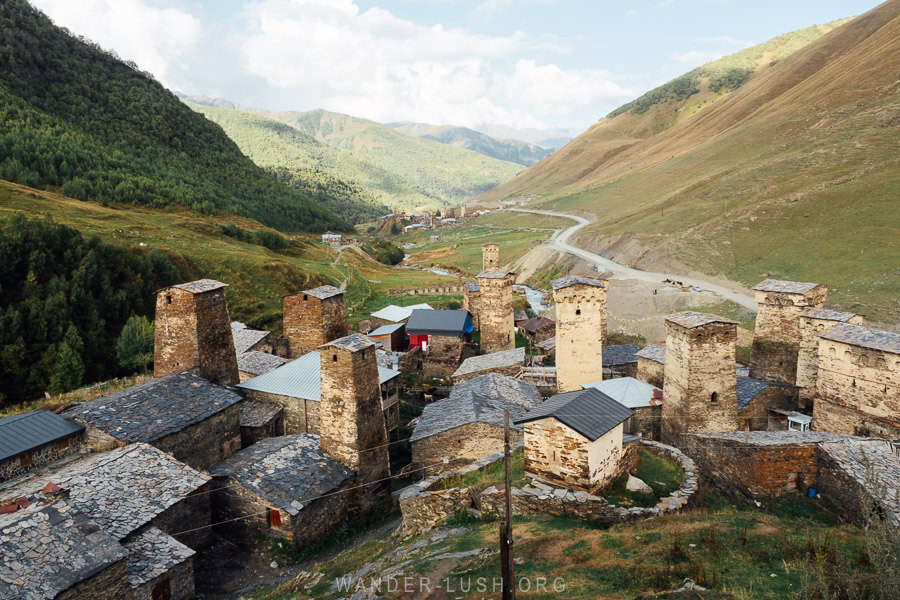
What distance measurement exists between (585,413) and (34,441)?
14820mm

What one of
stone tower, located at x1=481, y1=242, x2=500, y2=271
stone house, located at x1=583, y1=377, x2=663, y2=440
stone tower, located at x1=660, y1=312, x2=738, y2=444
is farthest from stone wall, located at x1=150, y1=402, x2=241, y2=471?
stone tower, located at x1=481, y1=242, x2=500, y2=271

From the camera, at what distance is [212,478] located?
47.6 ft

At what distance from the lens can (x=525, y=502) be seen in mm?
11641

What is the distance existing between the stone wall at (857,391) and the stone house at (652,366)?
6.14m

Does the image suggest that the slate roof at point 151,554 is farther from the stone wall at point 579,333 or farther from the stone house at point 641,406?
→ the stone wall at point 579,333

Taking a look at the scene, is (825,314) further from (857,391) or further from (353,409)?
(353,409)

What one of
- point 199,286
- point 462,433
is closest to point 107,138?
point 199,286

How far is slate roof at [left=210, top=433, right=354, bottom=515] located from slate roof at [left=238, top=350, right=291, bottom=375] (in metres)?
6.77

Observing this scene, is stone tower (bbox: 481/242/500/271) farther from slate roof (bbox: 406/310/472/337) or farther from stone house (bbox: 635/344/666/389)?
stone house (bbox: 635/344/666/389)

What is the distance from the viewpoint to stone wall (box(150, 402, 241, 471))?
1557 cm

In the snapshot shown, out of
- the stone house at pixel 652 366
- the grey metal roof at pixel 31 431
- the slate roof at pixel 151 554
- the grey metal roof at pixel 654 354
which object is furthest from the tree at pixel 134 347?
the grey metal roof at pixel 654 354

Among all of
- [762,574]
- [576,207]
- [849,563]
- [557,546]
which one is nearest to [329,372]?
[557,546]

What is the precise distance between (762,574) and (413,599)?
5.73m

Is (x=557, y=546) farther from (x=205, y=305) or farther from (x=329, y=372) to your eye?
(x=205, y=305)
